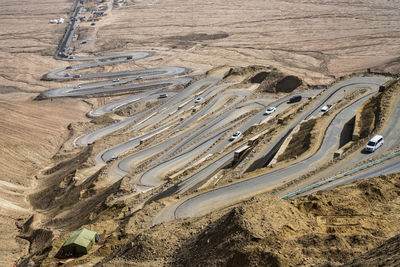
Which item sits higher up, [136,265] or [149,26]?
[136,265]

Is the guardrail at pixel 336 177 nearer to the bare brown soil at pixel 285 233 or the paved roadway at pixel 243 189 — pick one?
the paved roadway at pixel 243 189

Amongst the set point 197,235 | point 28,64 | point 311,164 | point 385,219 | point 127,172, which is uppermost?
point 385,219

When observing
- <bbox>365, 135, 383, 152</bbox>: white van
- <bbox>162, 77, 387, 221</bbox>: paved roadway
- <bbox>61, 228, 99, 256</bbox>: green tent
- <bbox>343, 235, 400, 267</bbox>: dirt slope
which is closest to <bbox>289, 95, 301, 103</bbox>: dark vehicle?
<bbox>162, 77, 387, 221</bbox>: paved roadway

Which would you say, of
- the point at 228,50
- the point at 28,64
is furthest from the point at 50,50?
the point at 228,50

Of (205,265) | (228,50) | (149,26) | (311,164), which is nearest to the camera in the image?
(205,265)

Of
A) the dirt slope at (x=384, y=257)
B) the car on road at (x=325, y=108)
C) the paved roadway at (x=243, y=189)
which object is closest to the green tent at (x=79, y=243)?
the paved roadway at (x=243, y=189)

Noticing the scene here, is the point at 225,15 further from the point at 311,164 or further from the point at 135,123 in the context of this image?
the point at 311,164

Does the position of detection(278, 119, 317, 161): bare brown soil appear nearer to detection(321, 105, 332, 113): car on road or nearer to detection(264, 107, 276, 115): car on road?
Result: detection(321, 105, 332, 113): car on road
